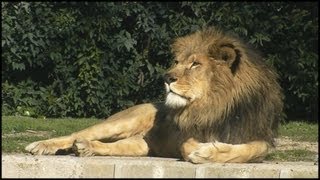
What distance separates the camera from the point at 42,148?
6.50 m

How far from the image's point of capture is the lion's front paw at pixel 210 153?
19.0 feet

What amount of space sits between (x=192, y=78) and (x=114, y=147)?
125 centimetres

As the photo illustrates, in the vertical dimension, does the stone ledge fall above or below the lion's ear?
below

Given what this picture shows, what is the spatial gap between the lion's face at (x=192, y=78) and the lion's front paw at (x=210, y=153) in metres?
0.39

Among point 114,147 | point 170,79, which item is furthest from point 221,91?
point 114,147

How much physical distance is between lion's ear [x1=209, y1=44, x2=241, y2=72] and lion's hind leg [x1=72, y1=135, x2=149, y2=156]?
130 cm

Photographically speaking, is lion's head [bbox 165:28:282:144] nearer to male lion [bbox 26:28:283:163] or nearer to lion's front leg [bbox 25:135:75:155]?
male lion [bbox 26:28:283:163]

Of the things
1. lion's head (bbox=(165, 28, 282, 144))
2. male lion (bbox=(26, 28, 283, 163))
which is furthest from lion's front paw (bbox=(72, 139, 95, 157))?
lion's head (bbox=(165, 28, 282, 144))

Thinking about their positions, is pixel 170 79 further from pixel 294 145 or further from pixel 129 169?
pixel 294 145

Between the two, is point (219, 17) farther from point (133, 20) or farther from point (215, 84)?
point (215, 84)

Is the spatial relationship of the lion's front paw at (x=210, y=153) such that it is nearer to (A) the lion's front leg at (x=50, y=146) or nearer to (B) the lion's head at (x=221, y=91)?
(B) the lion's head at (x=221, y=91)

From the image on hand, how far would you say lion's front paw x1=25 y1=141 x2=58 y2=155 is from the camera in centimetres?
645

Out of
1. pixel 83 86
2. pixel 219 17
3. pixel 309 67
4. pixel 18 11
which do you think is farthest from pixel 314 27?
pixel 18 11

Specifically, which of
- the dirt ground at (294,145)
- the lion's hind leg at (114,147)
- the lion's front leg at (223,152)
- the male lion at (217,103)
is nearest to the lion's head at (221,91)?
the male lion at (217,103)
